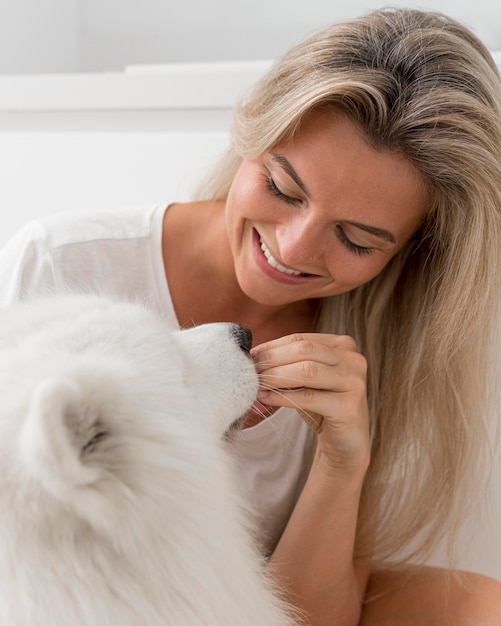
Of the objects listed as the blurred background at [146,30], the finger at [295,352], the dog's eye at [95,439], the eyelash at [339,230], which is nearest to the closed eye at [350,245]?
the eyelash at [339,230]

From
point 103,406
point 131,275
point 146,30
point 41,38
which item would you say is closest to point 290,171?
point 131,275

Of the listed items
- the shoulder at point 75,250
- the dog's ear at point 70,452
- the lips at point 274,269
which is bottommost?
the dog's ear at point 70,452

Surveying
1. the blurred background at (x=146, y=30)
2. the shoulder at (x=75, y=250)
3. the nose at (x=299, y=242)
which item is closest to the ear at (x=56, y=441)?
the nose at (x=299, y=242)

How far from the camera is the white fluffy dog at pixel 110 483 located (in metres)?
0.68

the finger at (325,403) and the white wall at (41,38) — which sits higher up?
the white wall at (41,38)

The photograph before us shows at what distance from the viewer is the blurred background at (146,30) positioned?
2.50m

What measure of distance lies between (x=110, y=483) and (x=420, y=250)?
0.89m

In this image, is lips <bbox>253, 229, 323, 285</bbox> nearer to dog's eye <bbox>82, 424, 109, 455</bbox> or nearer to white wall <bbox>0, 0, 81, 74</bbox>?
dog's eye <bbox>82, 424, 109, 455</bbox>

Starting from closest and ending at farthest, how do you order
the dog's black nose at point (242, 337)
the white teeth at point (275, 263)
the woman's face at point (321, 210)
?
the dog's black nose at point (242, 337)
the woman's face at point (321, 210)
the white teeth at point (275, 263)

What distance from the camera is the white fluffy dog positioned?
0.68 m

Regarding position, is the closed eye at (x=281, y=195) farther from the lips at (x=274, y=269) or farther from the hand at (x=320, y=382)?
the hand at (x=320, y=382)

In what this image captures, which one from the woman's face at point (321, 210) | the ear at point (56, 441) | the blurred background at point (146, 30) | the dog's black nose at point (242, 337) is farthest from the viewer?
the blurred background at point (146, 30)

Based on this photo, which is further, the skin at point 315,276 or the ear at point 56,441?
the skin at point 315,276

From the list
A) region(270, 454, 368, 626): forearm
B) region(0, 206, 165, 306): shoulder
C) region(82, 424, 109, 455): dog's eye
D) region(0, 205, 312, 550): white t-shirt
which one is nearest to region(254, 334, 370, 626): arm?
region(270, 454, 368, 626): forearm
